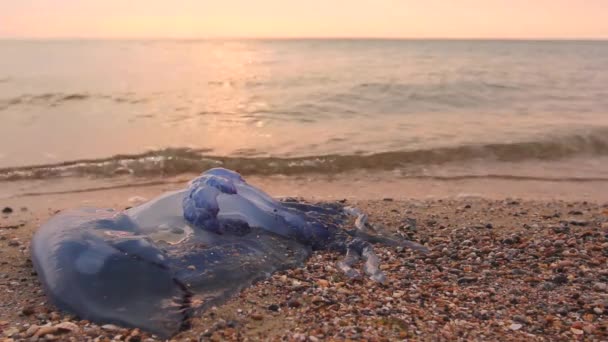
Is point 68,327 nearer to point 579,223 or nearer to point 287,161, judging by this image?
point 579,223

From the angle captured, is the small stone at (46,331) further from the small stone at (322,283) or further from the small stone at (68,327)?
the small stone at (322,283)

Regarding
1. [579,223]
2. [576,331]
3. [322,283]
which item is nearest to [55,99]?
[322,283]

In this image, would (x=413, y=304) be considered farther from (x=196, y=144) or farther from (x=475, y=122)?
(x=475, y=122)

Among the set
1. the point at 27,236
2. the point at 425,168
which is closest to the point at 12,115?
the point at 27,236

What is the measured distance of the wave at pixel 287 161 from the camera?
7.12m

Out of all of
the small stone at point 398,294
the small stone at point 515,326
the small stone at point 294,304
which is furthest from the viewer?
the small stone at point 398,294

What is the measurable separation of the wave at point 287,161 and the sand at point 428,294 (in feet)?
7.47

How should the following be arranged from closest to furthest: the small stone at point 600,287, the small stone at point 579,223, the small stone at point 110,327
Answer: the small stone at point 110,327
the small stone at point 600,287
the small stone at point 579,223

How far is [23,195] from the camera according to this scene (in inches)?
242

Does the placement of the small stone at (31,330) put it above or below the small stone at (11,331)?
above

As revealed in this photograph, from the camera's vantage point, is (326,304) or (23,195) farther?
(23,195)

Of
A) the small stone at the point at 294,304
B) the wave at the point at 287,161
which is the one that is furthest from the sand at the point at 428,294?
the wave at the point at 287,161

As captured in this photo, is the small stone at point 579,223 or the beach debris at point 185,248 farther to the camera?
the small stone at point 579,223

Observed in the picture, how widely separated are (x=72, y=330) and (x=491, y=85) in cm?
1595
